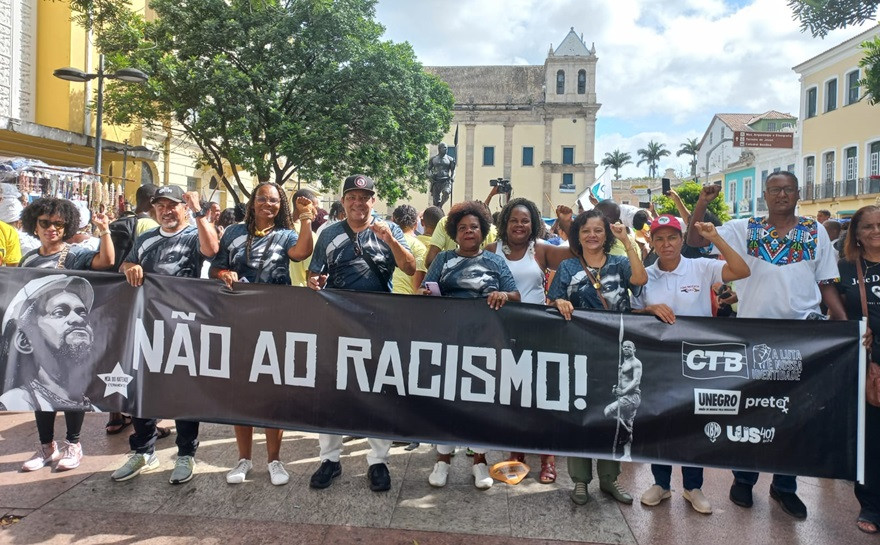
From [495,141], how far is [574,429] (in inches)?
2403

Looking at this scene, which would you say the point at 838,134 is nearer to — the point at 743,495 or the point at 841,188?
the point at 841,188

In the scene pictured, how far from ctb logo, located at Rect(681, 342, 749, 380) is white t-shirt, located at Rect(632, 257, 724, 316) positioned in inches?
10.0

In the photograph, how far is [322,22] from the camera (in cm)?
1855

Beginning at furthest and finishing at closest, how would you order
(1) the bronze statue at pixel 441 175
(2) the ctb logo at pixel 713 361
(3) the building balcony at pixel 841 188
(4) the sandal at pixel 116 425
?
(3) the building balcony at pixel 841 188, (1) the bronze statue at pixel 441 175, (4) the sandal at pixel 116 425, (2) the ctb logo at pixel 713 361

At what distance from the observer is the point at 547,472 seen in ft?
14.1

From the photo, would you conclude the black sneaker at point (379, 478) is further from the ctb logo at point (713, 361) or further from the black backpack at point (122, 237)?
the black backpack at point (122, 237)

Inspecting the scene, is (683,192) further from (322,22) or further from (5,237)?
(5,237)

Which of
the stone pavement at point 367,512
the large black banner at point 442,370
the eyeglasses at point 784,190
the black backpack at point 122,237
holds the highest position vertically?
the eyeglasses at point 784,190

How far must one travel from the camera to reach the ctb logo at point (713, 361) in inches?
140

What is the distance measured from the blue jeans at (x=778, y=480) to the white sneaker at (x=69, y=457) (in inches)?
171

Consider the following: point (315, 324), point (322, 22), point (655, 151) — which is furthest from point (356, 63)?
point (655, 151)

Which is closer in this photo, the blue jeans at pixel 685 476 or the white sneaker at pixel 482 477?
the blue jeans at pixel 685 476

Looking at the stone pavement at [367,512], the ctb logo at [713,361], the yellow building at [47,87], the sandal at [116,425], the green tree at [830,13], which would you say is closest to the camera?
the stone pavement at [367,512]

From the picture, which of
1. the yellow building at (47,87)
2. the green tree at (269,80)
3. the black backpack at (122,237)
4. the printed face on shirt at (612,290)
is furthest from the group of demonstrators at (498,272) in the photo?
Result: the green tree at (269,80)
